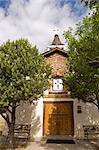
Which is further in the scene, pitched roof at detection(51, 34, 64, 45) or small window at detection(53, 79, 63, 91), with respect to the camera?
pitched roof at detection(51, 34, 64, 45)

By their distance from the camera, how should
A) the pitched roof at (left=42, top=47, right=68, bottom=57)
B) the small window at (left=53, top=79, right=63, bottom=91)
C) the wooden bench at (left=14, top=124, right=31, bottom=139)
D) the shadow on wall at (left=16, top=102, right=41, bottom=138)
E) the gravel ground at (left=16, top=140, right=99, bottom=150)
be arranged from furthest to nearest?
the pitched roof at (left=42, top=47, right=68, bottom=57)
the small window at (left=53, top=79, right=63, bottom=91)
the shadow on wall at (left=16, top=102, right=41, bottom=138)
the wooden bench at (left=14, top=124, right=31, bottom=139)
the gravel ground at (left=16, top=140, right=99, bottom=150)

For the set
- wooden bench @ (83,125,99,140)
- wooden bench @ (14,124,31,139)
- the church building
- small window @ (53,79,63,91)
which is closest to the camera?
wooden bench @ (83,125,99,140)

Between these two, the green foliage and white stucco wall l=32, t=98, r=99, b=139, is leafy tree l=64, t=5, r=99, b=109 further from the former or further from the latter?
white stucco wall l=32, t=98, r=99, b=139

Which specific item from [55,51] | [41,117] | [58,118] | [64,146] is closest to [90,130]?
[58,118]

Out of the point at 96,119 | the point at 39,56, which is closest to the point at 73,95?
the point at 39,56

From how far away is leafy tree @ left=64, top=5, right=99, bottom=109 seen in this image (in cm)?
1435

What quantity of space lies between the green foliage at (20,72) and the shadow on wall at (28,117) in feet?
22.2

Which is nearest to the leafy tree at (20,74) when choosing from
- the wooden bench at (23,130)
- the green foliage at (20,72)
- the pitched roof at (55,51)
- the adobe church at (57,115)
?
the green foliage at (20,72)

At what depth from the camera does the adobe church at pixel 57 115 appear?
874 inches

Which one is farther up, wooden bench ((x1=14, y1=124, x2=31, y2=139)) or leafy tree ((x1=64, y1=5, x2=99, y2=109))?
leafy tree ((x1=64, y1=5, x2=99, y2=109))

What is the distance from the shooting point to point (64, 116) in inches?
905

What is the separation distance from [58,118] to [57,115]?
28 cm

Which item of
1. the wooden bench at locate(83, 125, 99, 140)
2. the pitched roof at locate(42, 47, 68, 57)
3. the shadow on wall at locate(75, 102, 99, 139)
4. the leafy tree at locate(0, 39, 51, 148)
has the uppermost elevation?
the pitched roof at locate(42, 47, 68, 57)

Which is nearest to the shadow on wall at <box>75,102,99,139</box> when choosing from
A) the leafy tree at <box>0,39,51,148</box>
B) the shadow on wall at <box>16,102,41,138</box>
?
the shadow on wall at <box>16,102,41,138</box>
